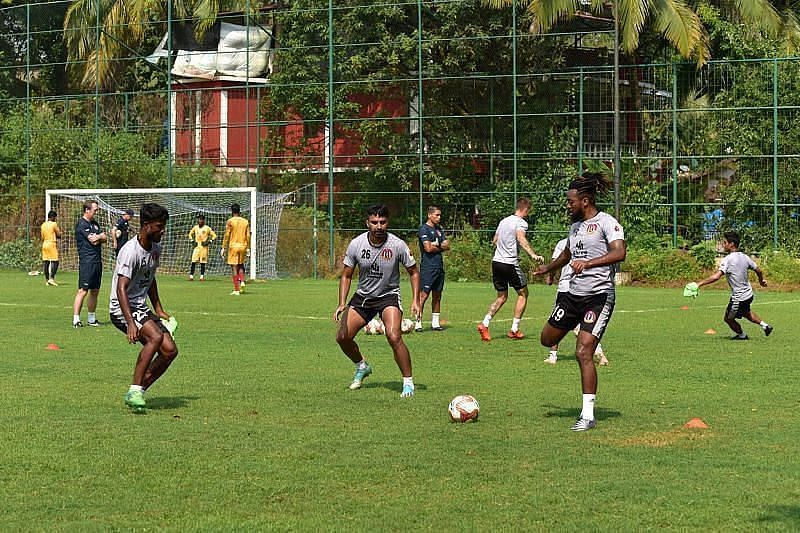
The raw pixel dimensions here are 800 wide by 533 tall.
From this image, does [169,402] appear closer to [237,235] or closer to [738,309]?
[738,309]

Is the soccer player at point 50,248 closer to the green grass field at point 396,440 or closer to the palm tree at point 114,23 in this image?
the palm tree at point 114,23

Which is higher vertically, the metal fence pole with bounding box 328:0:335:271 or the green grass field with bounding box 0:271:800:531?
the metal fence pole with bounding box 328:0:335:271

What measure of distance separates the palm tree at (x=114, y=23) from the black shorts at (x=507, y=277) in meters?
28.0

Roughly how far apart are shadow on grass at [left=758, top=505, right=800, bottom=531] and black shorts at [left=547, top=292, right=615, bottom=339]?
123 inches

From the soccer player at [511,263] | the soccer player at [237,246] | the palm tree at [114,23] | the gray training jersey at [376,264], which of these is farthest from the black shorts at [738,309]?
the palm tree at [114,23]

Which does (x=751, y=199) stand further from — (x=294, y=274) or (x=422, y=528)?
(x=422, y=528)

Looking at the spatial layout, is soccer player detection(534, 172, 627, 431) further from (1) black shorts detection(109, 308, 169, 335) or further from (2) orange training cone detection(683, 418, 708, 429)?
(1) black shorts detection(109, 308, 169, 335)

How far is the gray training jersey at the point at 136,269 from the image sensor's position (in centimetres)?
1116

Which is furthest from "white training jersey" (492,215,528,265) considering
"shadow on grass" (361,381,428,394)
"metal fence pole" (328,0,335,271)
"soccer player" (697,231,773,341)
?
"metal fence pole" (328,0,335,271)

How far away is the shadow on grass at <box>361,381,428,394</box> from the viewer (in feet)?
41.8

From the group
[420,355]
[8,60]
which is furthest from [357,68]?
[420,355]

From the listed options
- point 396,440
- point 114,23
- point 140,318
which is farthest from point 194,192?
point 396,440

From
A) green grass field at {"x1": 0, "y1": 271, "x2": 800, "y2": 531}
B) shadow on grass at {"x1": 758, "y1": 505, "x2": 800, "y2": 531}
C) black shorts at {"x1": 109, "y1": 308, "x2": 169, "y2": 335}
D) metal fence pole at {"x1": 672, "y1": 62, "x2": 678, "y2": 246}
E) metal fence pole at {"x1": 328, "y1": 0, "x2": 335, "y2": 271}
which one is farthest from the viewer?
metal fence pole at {"x1": 328, "y1": 0, "x2": 335, "y2": 271}

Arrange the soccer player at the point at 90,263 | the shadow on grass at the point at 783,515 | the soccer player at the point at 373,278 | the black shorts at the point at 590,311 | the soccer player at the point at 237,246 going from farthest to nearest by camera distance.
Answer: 1. the soccer player at the point at 237,246
2. the soccer player at the point at 90,263
3. the soccer player at the point at 373,278
4. the black shorts at the point at 590,311
5. the shadow on grass at the point at 783,515
